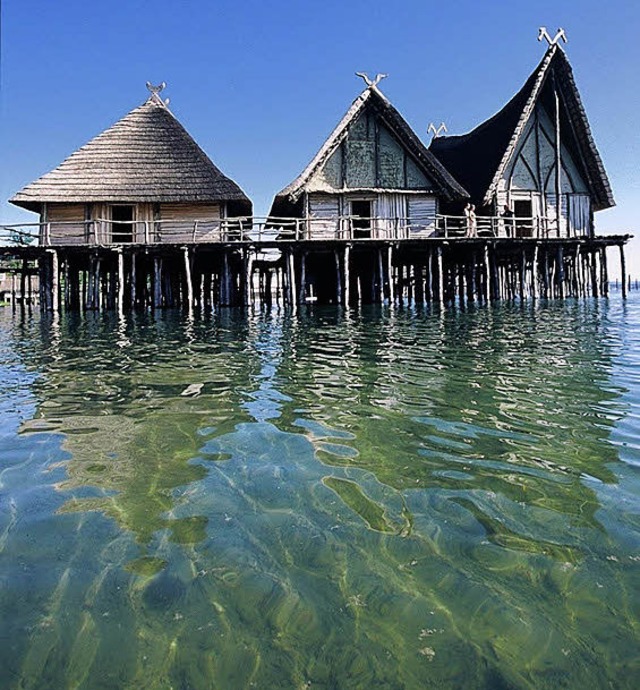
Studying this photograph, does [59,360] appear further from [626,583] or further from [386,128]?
[386,128]

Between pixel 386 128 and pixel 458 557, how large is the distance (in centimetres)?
2143

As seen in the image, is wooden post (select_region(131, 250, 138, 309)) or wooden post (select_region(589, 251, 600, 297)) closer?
wooden post (select_region(131, 250, 138, 309))

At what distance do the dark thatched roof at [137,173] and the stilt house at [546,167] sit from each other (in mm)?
10357

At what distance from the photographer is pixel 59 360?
27.2ft

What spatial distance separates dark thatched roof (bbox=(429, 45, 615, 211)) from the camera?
22.5 meters

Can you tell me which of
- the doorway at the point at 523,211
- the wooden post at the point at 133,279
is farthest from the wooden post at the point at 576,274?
the wooden post at the point at 133,279

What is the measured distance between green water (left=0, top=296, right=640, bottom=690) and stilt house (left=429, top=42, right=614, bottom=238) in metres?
19.6

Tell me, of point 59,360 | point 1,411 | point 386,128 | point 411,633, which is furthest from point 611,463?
point 386,128

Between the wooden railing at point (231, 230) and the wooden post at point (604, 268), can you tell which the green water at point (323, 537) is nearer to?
the wooden railing at point (231, 230)

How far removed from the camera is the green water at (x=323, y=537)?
1.82 metres

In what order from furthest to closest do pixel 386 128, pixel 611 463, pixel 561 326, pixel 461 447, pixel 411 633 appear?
pixel 386 128 < pixel 561 326 < pixel 461 447 < pixel 611 463 < pixel 411 633

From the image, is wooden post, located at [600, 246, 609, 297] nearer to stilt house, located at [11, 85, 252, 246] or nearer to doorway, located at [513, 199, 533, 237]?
doorway, located at [513, 199, 533, 237]

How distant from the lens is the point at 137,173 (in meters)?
21.9

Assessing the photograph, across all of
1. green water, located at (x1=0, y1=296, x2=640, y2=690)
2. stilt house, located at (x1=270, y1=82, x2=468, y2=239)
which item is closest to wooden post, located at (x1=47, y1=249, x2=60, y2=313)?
stilt house, located at (x1=270, y1=82, x2=468, y2=239)
